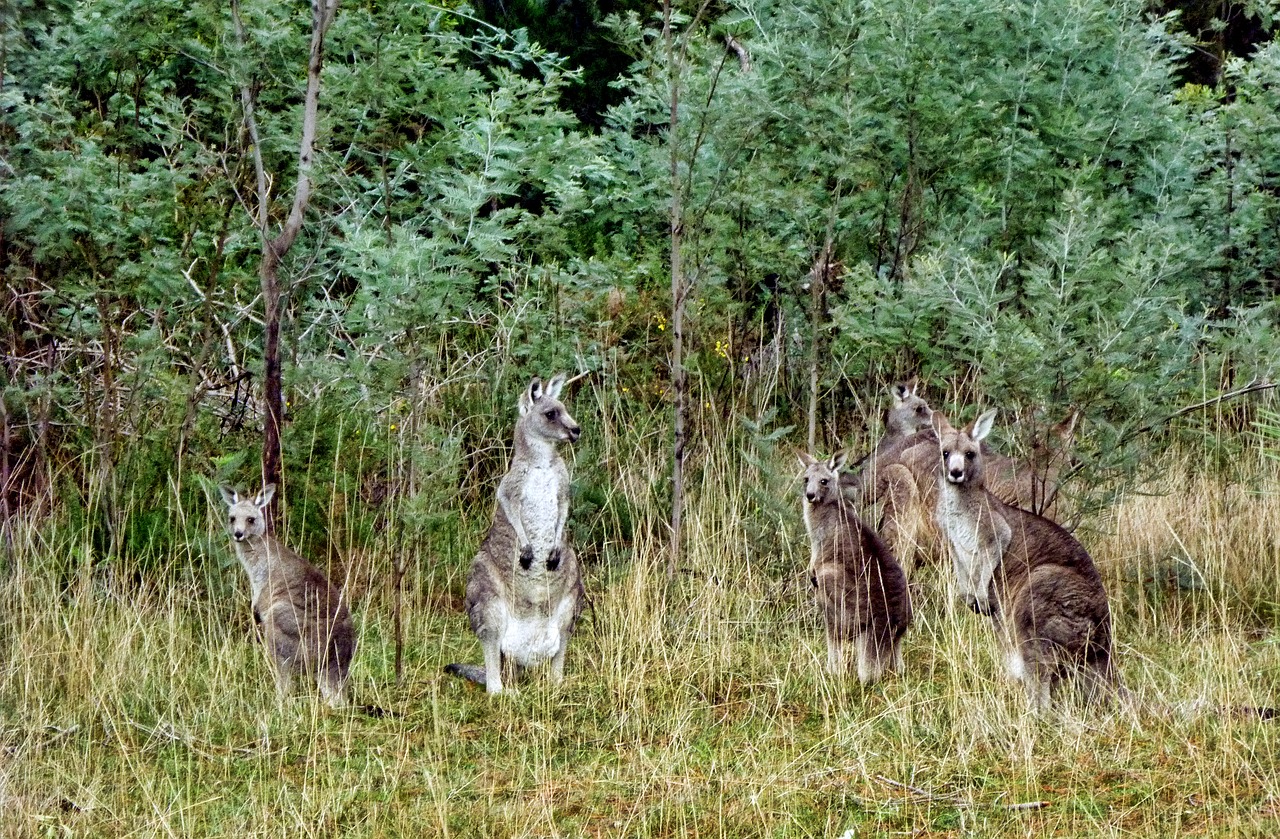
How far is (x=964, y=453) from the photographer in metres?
8.02

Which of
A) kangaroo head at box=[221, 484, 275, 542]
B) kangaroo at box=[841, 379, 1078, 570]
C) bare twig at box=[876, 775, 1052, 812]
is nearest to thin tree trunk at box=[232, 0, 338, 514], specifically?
kangaroo head at box=[221, 484, 275, 542]

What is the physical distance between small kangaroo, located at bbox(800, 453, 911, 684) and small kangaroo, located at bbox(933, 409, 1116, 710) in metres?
0.36

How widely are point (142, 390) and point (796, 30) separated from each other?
197 inches

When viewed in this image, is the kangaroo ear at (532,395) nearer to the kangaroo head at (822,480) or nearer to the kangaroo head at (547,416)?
the kangaroo head at (547,416)

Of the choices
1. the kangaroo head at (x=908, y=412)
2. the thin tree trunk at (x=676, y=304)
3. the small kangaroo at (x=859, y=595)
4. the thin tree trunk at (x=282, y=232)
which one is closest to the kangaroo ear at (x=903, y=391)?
the kangaroo head at (x=908, y=412)

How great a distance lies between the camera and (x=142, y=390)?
948cm

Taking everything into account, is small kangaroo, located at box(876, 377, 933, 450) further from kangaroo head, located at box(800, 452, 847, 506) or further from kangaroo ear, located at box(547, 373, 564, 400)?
kangaroo ear, located at box(547, 373, 564, 400)

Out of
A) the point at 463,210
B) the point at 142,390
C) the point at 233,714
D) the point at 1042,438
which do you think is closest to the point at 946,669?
the point at 1042,438

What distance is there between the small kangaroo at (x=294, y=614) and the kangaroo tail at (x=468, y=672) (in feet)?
1.72

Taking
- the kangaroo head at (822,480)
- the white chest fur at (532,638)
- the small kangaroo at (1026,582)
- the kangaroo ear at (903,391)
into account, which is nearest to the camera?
the small kangaroo at (1026,582)

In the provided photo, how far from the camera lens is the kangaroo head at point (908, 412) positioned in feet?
35.0

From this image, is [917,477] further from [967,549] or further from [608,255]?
[608,255]

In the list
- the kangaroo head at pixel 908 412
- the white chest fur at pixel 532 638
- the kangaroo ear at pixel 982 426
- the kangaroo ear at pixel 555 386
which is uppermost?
the kangaroo ear at pixel 982 426

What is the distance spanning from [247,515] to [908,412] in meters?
4.53
